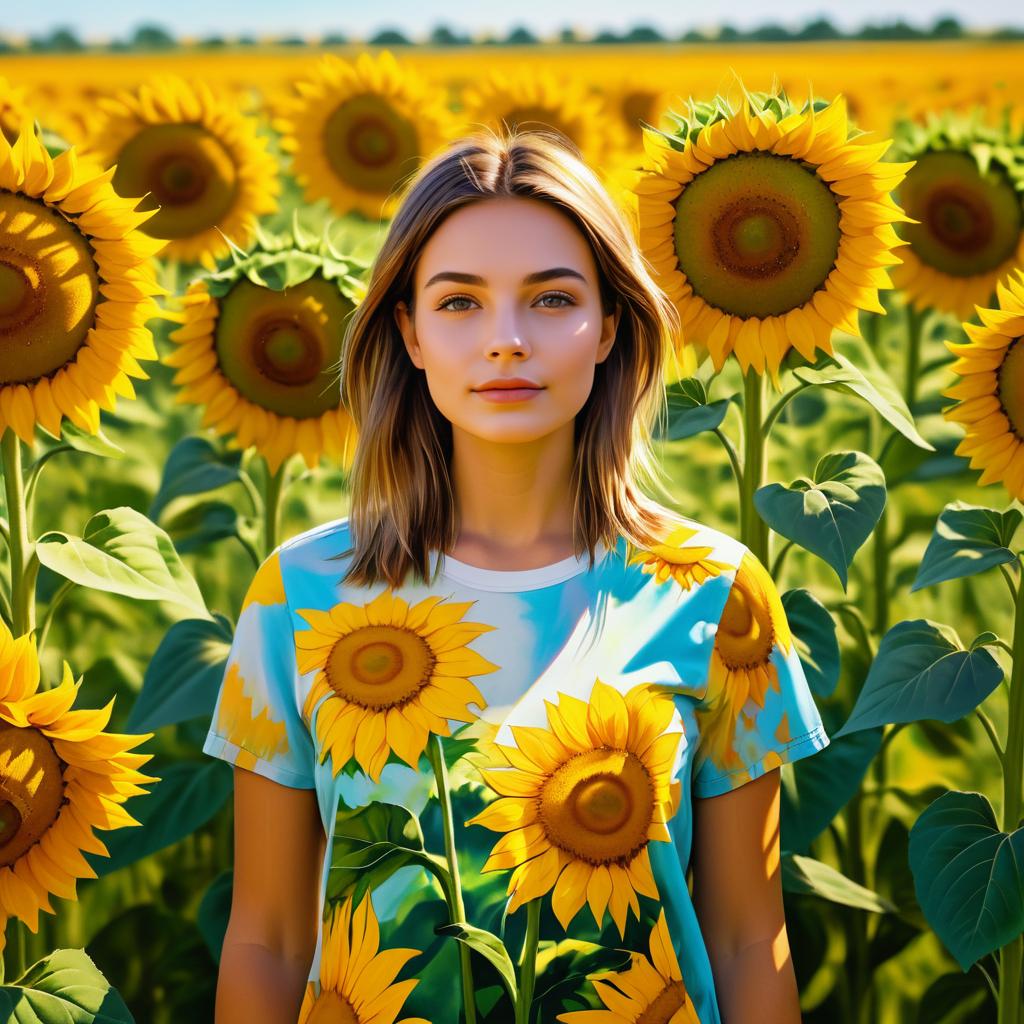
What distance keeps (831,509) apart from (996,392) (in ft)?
0.83

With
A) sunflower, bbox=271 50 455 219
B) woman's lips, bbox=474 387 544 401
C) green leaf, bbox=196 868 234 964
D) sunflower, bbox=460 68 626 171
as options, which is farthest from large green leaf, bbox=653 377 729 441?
sunflower, bbox=460 68 626 171

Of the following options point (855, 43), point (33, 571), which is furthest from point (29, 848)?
point (855, 43)

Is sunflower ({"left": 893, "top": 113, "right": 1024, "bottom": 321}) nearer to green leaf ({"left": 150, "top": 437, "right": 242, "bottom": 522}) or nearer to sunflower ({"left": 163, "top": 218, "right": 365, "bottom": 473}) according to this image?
sunflower ({"left": 163, "top": 218, "right": 365, "bottom": 473})

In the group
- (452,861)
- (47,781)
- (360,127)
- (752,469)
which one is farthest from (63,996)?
(360,127)

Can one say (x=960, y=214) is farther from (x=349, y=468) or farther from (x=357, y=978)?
(x=357, y=978)

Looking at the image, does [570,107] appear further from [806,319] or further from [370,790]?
[370,790]

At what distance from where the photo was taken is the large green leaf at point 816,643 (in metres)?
2.20

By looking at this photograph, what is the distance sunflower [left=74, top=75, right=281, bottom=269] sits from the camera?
120 inches

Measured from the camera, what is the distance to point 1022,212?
288cm

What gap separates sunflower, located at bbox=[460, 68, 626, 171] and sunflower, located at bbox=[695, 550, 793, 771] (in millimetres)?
2028

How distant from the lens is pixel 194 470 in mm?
2500

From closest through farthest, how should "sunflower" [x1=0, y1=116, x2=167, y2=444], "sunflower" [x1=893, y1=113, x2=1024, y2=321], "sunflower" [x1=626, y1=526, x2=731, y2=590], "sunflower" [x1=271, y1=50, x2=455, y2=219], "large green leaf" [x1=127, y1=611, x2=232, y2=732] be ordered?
"sunflower" [x1=626, y1=526, x2=731, y2=590], "sunflower" [x1=0, y1=116, x2=167, y2=444], "large green leaf" [x1=127, y1=611, x2=232, y2=732], "sunflower" [x1=893, y1=113, x2=1024, y2=321], "sunflower" [x1=271, y1=50, x2=455, y2=219]

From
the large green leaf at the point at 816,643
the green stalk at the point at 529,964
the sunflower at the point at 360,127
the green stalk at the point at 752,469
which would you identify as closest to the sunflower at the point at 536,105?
the sunflower at the point at 360,127

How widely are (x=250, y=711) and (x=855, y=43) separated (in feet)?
18.2
